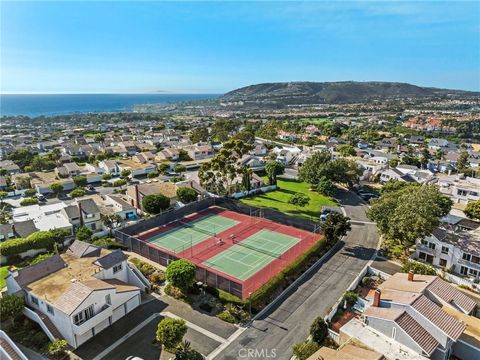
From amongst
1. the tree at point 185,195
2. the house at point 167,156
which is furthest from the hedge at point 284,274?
the house at point 167,156

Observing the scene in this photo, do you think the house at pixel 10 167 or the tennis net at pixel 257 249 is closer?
the tennis net at pixel 257 249

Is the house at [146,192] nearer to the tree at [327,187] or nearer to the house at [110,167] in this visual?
the house at [110,167]

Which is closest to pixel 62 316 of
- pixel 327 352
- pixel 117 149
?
pixel 327 352

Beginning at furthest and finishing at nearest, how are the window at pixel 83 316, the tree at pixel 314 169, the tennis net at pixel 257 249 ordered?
the tree at pixel 314 169, the tennis net at pixel 257 249, the window at pixel 83 316

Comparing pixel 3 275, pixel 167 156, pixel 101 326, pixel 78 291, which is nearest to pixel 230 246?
pixel 101 326

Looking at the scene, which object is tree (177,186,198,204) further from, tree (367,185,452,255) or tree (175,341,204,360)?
tree (175,341,204,360)

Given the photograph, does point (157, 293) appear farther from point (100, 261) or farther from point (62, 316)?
point (62, 316)

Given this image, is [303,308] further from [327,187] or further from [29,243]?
[327,187]
